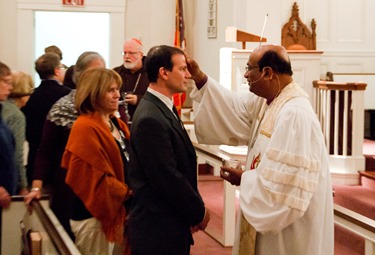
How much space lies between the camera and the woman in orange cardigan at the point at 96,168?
11.1 ft


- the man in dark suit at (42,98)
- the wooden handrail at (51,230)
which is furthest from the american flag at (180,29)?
the wooden handrail at (51,230)

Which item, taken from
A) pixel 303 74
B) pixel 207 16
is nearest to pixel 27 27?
pixel 207 16

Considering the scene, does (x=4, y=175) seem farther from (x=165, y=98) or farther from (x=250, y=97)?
(x=250, y=97)

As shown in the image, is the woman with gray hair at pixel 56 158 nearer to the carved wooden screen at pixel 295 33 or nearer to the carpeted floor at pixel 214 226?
the carpeted floor at pixel 214 226

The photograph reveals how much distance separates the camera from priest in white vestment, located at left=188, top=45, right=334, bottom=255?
2.68 metres

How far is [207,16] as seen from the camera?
410 inches

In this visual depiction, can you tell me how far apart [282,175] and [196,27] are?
8.63m

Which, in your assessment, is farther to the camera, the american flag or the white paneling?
the white paneling

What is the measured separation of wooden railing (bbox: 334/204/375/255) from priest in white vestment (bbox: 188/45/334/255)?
21cm

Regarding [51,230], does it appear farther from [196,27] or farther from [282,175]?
[196,27]

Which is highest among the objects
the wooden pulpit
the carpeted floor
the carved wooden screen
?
the carved wooden screen

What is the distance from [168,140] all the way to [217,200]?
4.41 m

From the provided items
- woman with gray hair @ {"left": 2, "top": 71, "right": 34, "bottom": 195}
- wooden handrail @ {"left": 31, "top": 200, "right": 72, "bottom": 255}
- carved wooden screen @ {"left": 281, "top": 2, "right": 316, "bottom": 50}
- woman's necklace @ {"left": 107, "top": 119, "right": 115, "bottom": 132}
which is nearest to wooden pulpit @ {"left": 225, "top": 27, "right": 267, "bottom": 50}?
carved wooden screen @ {"left": 281, "top": 2, "right": 316, "bottom": 50}

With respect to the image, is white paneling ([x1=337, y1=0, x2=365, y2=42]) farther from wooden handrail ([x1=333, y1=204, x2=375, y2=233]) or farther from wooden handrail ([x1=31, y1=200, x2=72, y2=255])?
wooden handrail ([x1=31, y1=200, x2=72, y2=255])
